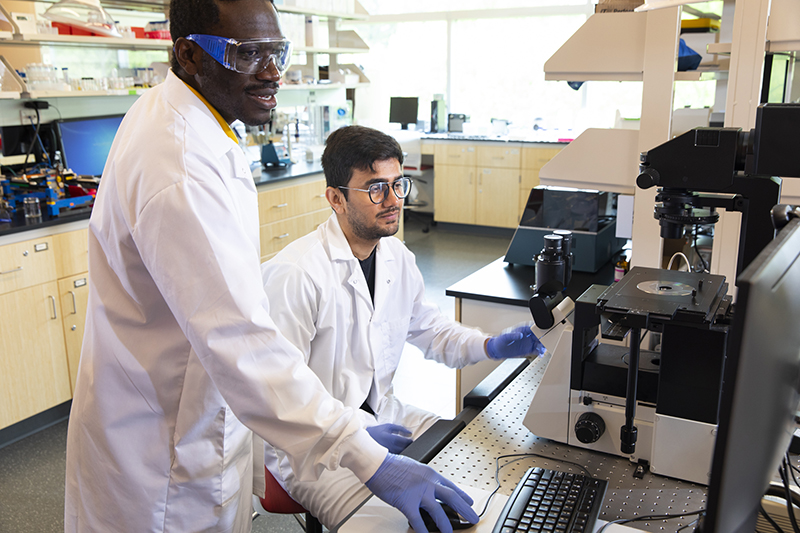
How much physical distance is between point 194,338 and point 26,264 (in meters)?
2.09

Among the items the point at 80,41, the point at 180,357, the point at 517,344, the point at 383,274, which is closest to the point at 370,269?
the point at 383,274

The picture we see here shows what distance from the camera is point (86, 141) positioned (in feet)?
11.7

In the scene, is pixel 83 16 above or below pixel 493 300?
above

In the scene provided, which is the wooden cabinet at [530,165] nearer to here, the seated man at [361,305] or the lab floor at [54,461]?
the lab floor at [54,461]

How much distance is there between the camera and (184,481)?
46.8 inches

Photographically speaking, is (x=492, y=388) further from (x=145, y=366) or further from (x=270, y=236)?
(x=270, y=236)

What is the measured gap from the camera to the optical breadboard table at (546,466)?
1112 millimetres

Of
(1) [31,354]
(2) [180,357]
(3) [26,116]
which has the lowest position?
A: (1) [31,354]

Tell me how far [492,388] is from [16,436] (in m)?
2.30

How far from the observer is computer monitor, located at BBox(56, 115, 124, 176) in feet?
11.3

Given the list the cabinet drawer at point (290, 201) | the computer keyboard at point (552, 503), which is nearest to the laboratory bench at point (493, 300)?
the computer keyboard at point (552, 503)

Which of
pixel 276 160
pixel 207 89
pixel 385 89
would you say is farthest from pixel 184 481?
pixel 385 89

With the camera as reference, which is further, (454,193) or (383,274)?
(454,193)

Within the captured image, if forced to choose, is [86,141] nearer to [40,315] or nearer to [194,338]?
[40,315]
